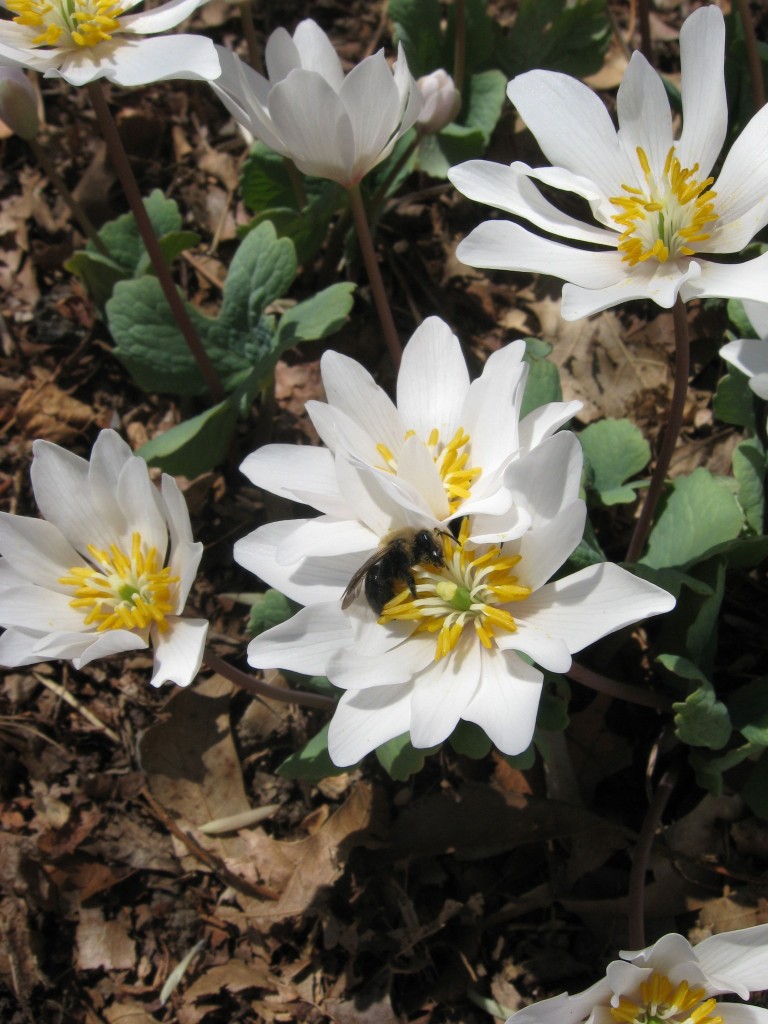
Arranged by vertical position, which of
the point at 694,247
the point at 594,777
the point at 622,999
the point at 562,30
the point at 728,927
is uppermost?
the point at 562,30

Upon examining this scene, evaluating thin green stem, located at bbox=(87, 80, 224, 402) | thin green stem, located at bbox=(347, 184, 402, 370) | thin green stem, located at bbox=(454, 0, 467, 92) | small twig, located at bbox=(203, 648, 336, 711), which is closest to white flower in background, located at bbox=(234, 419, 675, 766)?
small twig, located at bbox=(203, 648, 336, 711)

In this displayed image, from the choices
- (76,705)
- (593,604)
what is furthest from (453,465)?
(76,705)

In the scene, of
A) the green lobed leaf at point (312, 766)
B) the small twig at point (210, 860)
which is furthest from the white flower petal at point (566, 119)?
the small twig at point (210, 860)

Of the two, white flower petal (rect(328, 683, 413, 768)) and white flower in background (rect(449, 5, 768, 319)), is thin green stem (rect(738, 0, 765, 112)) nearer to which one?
white flower in background (rect(449, 5, 768, 319))

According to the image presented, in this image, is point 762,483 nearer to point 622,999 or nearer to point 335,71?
point 622,999

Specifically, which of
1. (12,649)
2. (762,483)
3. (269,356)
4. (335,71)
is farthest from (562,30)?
(12,649)
